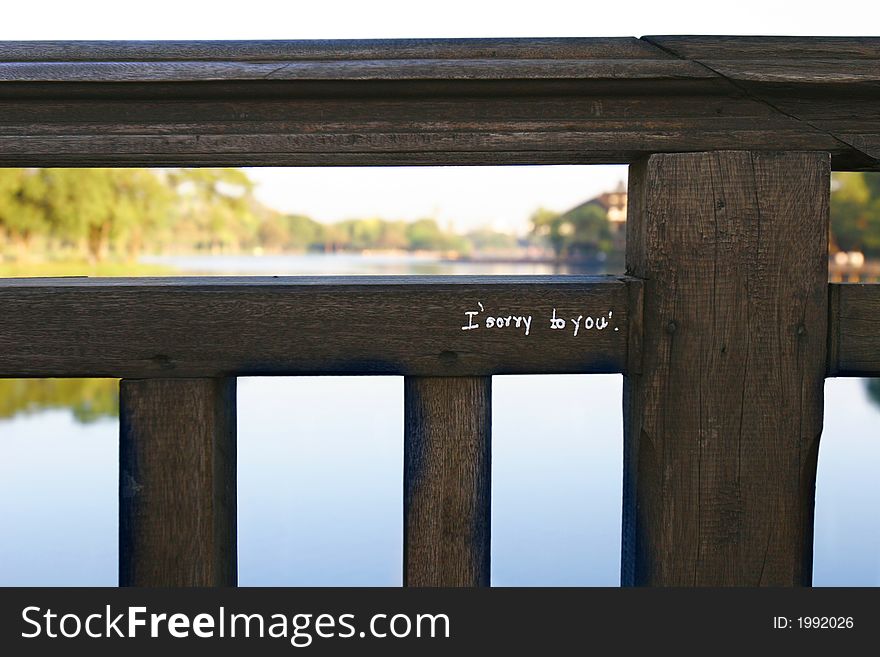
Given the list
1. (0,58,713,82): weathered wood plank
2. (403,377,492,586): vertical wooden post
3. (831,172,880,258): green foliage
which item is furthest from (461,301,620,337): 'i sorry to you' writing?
(831,172,880,258): green foliage

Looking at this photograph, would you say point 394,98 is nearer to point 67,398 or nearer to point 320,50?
point 320,50

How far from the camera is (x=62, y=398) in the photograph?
1662 cm

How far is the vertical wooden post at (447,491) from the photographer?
1.36 metres

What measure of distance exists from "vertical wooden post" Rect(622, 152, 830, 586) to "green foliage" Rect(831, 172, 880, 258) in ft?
131

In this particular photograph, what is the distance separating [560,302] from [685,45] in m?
0.46

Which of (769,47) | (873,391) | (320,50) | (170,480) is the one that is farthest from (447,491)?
(873,391)

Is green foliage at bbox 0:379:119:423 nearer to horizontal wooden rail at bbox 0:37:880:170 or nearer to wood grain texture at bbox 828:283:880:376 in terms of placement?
horizontal wooden rail at bbox 0:37:880:170

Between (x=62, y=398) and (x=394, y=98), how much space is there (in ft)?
56.2

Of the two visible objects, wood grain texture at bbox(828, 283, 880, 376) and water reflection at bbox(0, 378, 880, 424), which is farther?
water reflection at bbox(0, 378, 880, 424)

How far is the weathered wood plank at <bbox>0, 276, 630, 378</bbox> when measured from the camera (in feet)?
4.27

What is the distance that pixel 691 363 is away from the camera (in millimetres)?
1340

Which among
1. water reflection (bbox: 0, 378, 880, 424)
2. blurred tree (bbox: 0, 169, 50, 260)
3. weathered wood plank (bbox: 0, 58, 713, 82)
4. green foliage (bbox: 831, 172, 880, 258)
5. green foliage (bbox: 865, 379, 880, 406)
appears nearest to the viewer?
weathered wood plank (bbox: 0, 58, 713, 82)

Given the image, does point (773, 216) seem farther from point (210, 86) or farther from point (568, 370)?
point (210, 86)

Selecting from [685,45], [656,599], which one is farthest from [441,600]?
[685,45]
